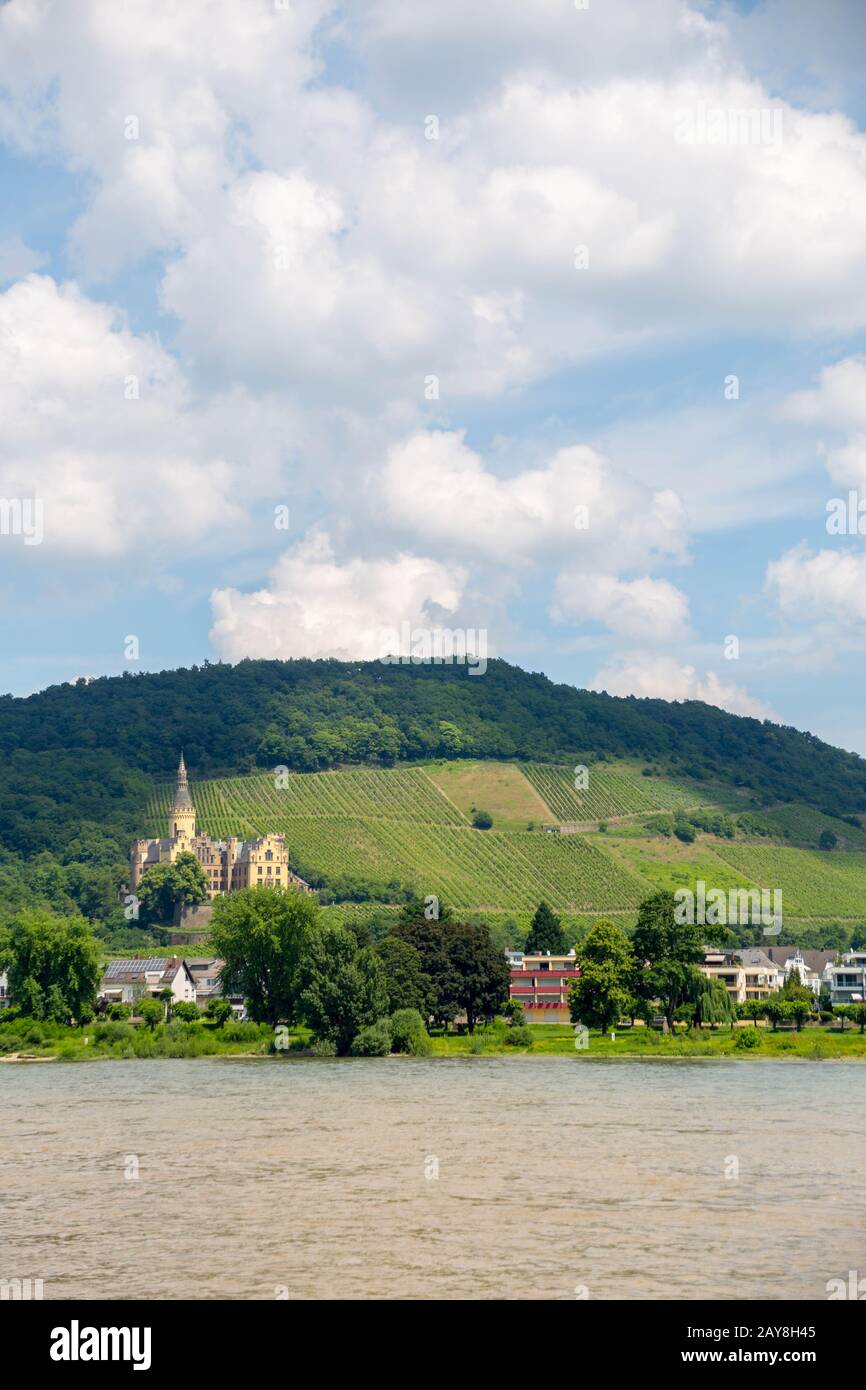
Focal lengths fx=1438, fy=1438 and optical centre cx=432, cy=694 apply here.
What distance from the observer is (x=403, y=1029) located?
9262 centimetres

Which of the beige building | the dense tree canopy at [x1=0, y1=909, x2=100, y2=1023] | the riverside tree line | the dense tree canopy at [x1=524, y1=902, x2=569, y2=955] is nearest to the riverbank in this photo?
the riverside tree line

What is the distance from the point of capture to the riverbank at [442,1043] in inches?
3666

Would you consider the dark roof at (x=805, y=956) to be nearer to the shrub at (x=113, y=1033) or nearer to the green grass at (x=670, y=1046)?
the green grass at (x=670, y=1046)

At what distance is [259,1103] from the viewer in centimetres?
6228

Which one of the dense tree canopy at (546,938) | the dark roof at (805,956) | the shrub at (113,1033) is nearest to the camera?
the shrub at (113,1033)

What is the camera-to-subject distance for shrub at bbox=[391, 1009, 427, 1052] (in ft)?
304

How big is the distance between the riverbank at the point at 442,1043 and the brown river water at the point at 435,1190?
74.7 ft

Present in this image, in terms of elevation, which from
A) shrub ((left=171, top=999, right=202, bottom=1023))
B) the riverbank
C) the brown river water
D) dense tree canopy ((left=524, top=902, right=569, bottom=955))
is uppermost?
dense tree canopy ((left=524, top=902, right=569, bottom=955))

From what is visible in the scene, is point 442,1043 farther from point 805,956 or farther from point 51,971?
point 805,956

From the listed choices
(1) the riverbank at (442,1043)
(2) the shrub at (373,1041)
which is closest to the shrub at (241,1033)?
(1) the riverbank at (442,1043)

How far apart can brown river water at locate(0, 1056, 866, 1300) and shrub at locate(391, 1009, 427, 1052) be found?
71.7 feet

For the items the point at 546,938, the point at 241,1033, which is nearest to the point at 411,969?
the point at 241,1033

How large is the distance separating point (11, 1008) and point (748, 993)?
81.1 m

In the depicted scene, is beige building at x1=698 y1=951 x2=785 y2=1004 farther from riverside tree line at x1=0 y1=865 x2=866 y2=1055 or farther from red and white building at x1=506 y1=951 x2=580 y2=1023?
riverside tree line at x1=0 y1=865 x2=866 y2=1055
